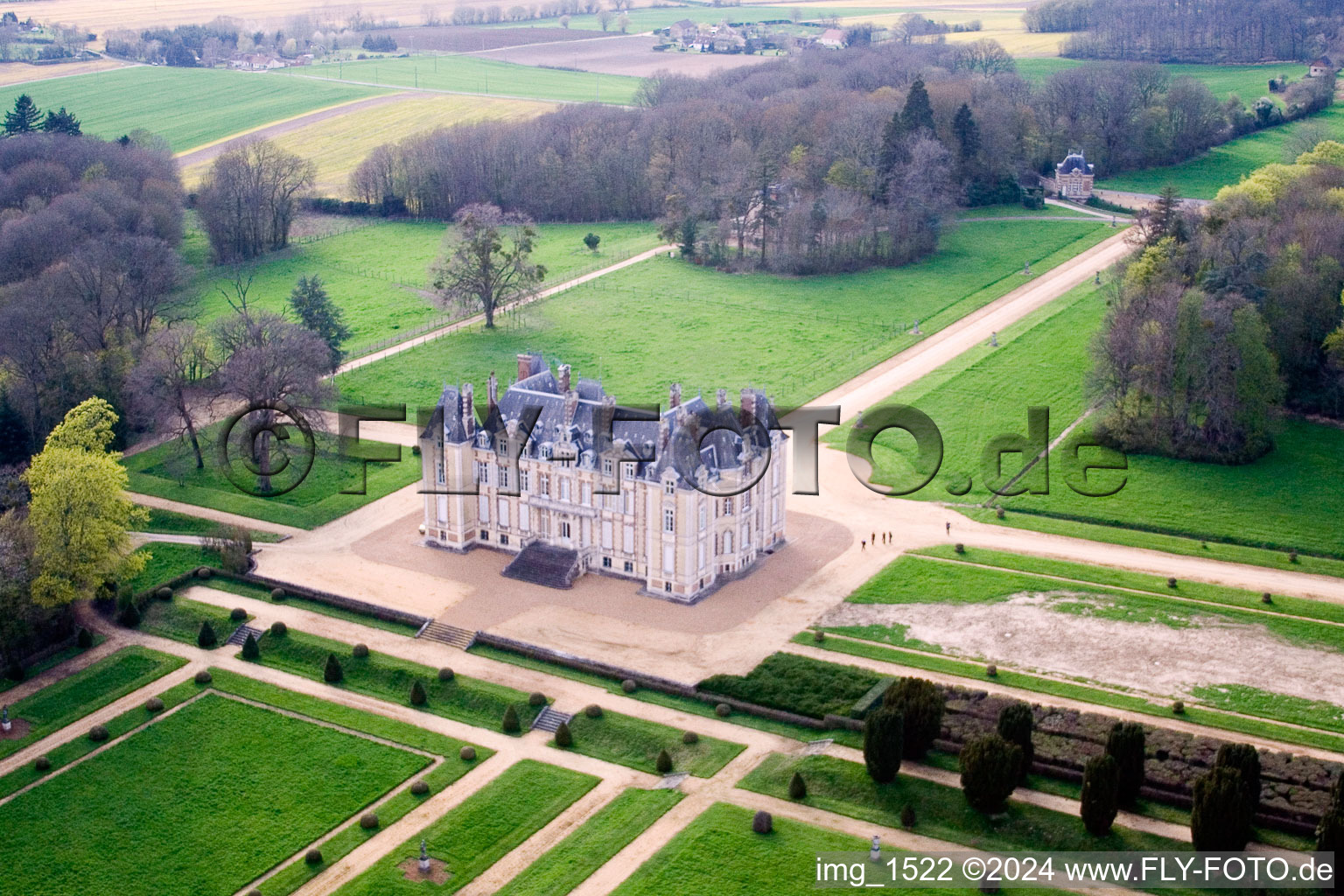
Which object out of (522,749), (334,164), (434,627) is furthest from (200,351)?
(334,164)

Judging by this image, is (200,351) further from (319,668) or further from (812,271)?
(812,271)

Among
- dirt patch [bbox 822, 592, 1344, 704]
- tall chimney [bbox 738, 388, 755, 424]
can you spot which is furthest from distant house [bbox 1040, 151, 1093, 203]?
dirt patch [bbox 822, 592, 1344, 704]

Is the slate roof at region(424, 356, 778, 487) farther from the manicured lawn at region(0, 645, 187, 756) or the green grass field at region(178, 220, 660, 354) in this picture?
the green grass field at region(178, 220, 660, 354)

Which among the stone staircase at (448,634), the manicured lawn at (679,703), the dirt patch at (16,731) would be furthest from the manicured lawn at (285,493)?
the dirt patch at (16,731)

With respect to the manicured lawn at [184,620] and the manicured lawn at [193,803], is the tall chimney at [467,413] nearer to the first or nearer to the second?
the manicured lawn at [184,620]

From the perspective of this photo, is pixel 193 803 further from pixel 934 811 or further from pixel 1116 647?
pixel 1116 647

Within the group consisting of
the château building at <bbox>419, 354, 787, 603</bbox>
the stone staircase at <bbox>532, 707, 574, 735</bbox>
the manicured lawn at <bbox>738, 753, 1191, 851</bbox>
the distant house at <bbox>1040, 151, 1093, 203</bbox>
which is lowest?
the manicured lawn at <bbox>738, 753, 1191, 851</bbox>
